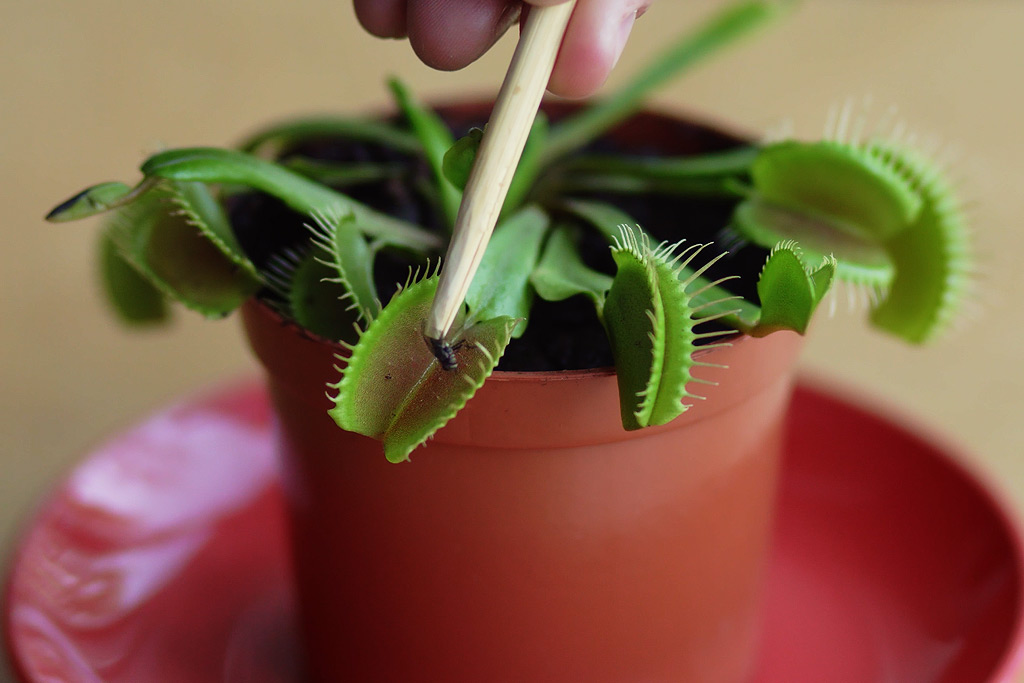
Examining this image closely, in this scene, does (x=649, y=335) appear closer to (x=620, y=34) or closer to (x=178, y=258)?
(x=620, y=34)

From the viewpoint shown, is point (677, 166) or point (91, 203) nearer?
point (91, 203)

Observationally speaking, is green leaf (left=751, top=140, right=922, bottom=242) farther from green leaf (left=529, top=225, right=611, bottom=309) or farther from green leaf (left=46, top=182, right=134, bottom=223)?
green leaf (left=46, top=182, right=134, bottom=223)

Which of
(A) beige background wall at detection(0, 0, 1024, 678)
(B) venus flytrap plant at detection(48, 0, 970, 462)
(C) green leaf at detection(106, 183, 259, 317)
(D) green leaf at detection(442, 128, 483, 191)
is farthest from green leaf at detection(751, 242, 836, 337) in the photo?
(A) beige background wall at detection(0, 0, 1024, 678)

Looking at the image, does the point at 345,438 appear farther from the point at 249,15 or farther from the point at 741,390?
the point at 249,15

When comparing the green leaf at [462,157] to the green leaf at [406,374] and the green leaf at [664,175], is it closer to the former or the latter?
the green leaf at [406,374]

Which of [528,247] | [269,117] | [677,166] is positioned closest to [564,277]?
[528,247]

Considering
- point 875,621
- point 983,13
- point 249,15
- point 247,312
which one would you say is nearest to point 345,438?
point 247,312
